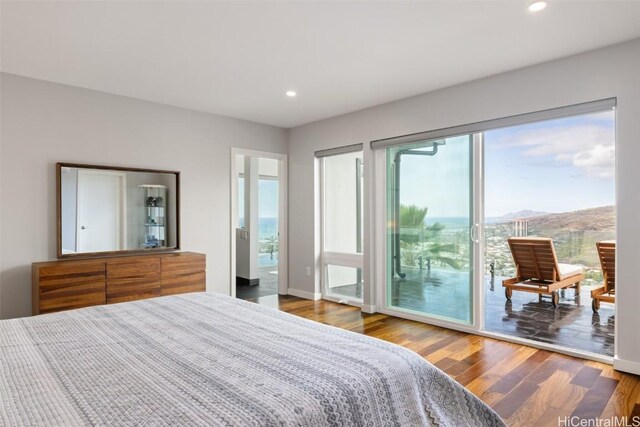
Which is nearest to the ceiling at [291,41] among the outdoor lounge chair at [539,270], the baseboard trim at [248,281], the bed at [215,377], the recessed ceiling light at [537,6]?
the recessed ceiling light at [537,6]

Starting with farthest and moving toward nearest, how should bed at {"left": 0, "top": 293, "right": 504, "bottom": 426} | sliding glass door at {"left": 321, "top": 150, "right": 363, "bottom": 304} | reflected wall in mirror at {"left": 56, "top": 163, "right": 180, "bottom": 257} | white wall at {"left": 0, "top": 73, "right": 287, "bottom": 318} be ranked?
sliding glass door at {"left": 321, "top": 150, "right": 363, "bottom": 304} → reflected wall in mirror at {"left": 56, "top": 163, "right": 180, "bottom": 257} → white wall at {"left": 0, "top": 73, "right": 287, "bottom": 318} → bed at {"left": 0, "top": 293, "right": 504, "bottom": 426}

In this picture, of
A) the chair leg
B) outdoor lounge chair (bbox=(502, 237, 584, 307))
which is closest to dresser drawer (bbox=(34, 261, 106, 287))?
outdoor lounge chair (bbox=(502, 237, 584, 307))

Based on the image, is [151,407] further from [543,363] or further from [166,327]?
[543,363]

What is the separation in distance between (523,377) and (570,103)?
217 centimetres

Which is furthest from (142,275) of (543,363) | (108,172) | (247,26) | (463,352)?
(543,363)

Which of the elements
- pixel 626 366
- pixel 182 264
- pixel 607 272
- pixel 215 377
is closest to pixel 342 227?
pixel 182 264

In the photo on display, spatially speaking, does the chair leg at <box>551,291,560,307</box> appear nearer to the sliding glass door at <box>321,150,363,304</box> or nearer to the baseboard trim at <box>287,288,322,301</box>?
the sliding glass door at <box>321,150,363,304</box>

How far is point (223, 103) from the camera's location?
4.22 meters

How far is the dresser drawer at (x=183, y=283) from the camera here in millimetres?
3814

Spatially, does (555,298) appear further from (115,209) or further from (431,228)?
(115,209)

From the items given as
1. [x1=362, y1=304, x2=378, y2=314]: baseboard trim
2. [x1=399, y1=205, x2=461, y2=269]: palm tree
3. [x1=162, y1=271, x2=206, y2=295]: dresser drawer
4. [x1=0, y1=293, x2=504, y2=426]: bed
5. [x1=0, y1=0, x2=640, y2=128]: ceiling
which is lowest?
[x1=362, y1=304, x2=378, y2=314]: baseboard trim

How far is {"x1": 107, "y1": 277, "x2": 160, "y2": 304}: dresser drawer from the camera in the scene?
11.4 feet

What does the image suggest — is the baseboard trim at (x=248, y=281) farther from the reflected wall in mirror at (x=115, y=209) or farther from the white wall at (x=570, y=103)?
the white wall at (x=570, y=103)

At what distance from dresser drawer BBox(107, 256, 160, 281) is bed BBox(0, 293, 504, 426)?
1664mm
